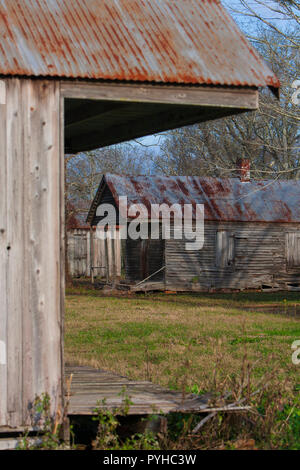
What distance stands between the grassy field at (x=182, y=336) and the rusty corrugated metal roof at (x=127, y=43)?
7.87 ft

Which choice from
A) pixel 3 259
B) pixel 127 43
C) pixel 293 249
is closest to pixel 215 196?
pixel 293 249

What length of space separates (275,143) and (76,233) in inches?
529

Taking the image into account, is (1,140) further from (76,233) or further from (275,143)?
(275,143)

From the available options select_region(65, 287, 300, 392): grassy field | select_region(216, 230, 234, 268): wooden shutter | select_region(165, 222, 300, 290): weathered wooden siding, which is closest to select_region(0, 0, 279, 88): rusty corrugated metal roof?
select_region(65, 287, 300, 392): grassy field

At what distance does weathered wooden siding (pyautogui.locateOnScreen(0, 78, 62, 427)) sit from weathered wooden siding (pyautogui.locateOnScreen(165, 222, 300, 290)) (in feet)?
80.3

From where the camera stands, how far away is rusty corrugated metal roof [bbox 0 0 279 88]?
6707 millimetres

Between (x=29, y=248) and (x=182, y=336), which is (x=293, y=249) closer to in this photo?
(x=182, y=336)

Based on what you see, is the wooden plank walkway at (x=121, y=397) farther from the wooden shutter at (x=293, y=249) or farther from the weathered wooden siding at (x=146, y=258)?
the wooden shutter at (x=293, y=249)

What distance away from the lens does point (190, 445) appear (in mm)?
6547

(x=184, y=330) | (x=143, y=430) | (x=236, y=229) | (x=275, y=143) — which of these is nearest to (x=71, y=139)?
(x=143, y=430)

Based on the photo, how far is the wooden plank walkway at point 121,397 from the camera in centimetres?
670

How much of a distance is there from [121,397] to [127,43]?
11.0 feet

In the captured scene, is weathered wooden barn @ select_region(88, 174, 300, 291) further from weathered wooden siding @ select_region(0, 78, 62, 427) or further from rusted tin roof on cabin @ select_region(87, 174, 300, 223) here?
weathered wooden siding @ select_region(0, 78, 62, 427)
